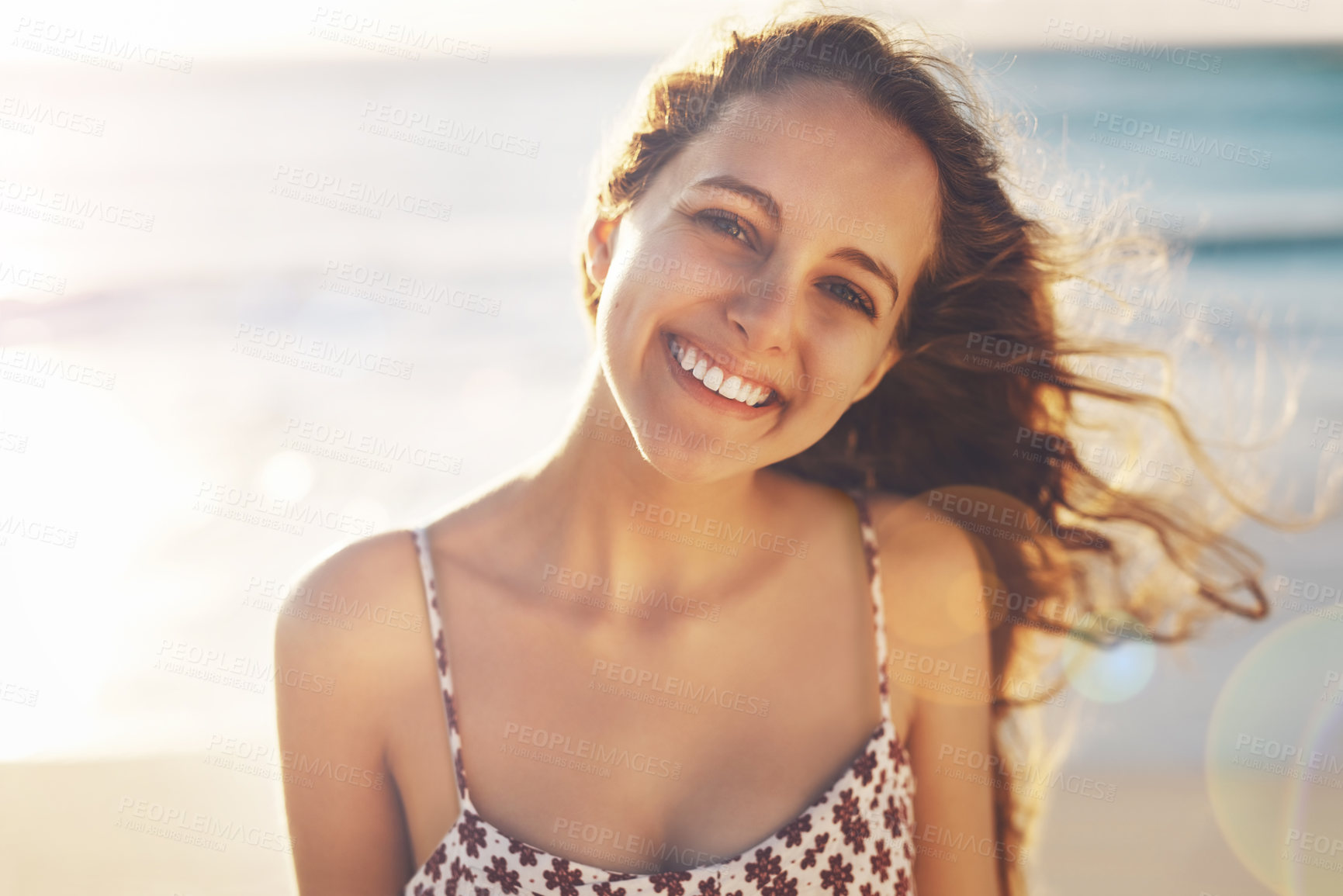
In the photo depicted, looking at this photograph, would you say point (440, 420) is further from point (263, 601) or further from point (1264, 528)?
point (1264, 528)

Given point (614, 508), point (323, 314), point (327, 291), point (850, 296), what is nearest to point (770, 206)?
point (850, 296)

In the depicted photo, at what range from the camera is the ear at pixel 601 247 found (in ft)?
7.65

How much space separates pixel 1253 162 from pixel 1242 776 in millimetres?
8862

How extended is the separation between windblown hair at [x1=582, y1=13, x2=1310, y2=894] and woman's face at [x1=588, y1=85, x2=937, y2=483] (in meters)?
0.11

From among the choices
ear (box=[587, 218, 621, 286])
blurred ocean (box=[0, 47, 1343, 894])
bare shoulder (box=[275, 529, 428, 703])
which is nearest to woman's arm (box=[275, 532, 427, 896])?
bare shoulder (box=[275, 529, 428, 703])

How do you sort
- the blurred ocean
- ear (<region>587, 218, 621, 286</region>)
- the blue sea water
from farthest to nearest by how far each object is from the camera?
the blue sea water
the blurred ocean
ear (<region>587, 218, 621, 286</region>)

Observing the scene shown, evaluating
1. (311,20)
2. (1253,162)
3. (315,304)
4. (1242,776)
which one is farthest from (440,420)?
(311,20)

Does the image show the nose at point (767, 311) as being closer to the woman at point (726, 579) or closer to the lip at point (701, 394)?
the woman at point (726, 579)

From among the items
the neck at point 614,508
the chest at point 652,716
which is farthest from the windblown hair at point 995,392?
the chest at point 652,716

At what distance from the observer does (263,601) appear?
4.84m

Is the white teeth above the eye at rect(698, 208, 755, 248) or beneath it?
beneath

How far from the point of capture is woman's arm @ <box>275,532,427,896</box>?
7.48ft

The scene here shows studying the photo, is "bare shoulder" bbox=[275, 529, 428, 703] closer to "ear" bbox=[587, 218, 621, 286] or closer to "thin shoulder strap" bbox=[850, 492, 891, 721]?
"ear" bbox=[587, 218, 621, 286]

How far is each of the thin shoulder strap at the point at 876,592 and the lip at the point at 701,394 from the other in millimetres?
564
